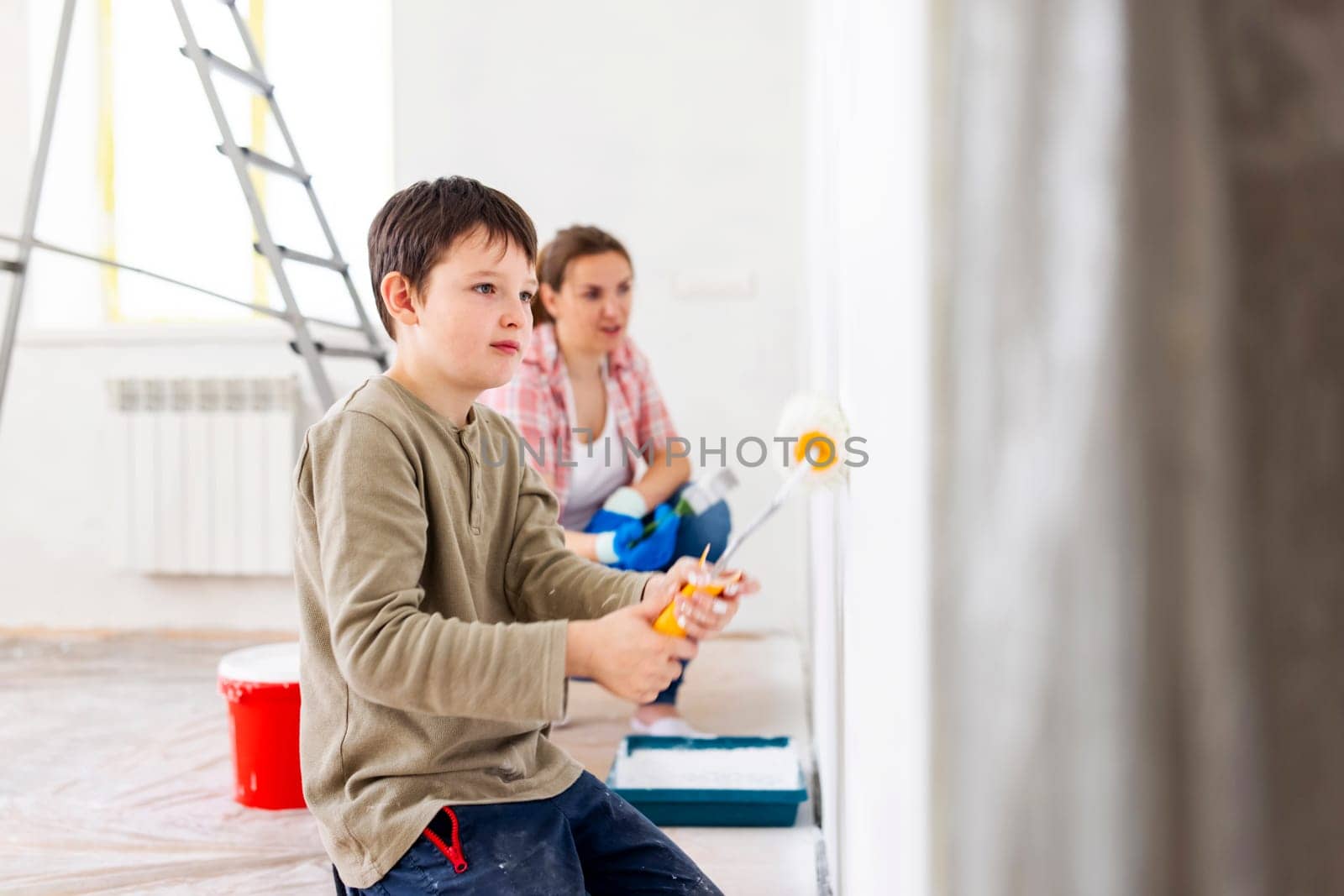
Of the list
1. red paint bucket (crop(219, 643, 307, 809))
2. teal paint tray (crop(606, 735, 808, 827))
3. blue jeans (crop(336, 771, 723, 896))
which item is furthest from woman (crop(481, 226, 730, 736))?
blue jeans (crop(336, 771, 723, 896))

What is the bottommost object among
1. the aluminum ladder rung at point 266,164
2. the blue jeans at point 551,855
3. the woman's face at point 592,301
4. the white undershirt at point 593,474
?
the blue jeans at point 551,855

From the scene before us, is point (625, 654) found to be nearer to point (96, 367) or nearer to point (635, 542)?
point (635, 542)

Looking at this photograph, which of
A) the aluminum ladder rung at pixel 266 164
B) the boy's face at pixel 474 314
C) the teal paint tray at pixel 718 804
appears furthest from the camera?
the aluminum ladder rung at pixel 266 164

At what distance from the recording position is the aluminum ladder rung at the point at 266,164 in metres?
1.97

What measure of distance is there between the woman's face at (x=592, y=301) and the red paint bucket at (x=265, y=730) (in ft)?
2.63

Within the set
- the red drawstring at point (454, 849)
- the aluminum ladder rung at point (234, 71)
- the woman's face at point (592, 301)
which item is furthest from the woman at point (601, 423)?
the red drawstring at point (454, 849)

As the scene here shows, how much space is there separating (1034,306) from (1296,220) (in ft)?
0.21

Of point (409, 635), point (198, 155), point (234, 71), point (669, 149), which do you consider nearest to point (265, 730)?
point (409, 635)

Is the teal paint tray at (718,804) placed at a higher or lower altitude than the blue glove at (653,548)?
lower

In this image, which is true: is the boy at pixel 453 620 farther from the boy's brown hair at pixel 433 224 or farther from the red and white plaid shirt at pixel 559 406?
the red and white plaid shirt at pixel 559 406

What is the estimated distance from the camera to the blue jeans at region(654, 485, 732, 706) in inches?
76.6

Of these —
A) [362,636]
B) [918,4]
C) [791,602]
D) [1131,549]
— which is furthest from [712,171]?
[1131,549]

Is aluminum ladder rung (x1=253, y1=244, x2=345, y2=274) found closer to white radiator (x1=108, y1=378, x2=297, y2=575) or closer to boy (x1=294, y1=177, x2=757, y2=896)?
white radiator (x1=108, y1=378, x2=297, y2=575)

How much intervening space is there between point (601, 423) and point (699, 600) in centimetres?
135
